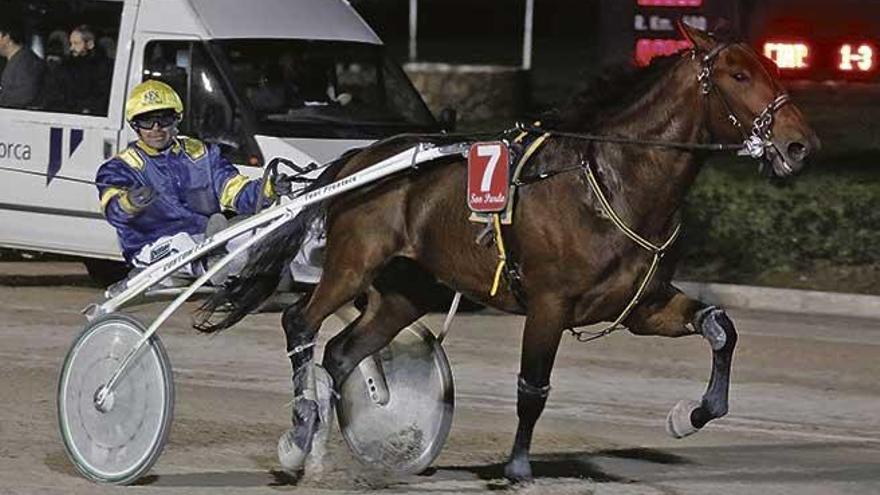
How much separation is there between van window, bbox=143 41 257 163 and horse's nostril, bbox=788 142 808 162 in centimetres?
632

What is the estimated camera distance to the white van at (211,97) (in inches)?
549

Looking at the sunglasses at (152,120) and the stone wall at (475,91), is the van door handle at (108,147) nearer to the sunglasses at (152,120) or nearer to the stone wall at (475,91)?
the sunglasses at (152,120)

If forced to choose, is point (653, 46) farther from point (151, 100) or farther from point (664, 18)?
point (151, 100)

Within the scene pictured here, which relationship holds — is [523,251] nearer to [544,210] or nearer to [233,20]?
[544,210]

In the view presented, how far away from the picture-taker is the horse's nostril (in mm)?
7879

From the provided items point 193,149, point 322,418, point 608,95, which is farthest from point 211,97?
point 608,95

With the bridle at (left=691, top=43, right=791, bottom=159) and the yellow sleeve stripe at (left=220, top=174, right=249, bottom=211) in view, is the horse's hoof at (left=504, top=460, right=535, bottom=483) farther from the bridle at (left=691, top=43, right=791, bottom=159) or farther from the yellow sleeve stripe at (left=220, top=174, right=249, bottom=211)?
the yellow sleeve stripe at (left=220, top=174, right=249, bottom=211)

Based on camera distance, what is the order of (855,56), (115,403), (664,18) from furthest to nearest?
(664,18) < (855,56) < (115,403)

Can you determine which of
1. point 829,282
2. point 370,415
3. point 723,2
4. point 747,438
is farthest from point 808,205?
point 370,415

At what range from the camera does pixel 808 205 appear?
15914 mm

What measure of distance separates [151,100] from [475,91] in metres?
12.9

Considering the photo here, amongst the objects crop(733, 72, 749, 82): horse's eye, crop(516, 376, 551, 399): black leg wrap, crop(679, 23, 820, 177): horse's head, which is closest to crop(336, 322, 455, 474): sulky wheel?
crop(516, 376, 551, 399): black leg wrap

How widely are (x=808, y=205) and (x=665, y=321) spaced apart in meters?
Result: 7.82

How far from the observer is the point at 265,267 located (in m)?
8.96
